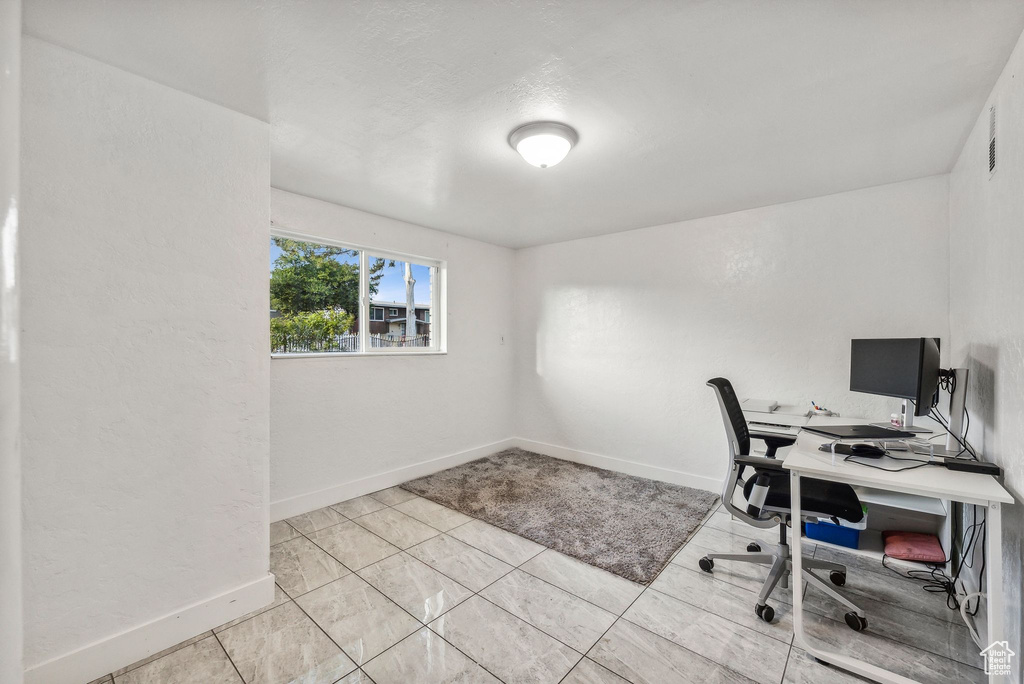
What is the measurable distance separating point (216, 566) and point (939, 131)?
4203 mm

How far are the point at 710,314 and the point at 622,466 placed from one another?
1.72 metres

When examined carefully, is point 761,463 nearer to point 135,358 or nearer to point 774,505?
point 774,505

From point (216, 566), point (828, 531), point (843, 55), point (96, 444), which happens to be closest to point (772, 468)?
point (828, 531)

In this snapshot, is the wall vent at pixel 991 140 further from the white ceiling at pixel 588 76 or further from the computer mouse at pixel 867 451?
the computer mouse at pixel 867 451

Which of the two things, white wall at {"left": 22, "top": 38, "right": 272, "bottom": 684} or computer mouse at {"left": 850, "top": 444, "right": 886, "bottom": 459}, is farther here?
computer mouse at {"left": 850, "top": 444, "right": 886, "bottom": 459}

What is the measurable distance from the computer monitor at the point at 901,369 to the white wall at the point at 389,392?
10.6 feet

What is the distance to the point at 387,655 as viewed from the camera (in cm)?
183

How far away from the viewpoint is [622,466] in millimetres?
4234

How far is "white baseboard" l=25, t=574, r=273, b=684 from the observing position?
1623 mm

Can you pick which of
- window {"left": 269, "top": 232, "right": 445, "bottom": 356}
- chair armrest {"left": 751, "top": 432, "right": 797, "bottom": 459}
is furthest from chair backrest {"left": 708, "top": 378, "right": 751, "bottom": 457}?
window {"left": 269, "top": 232, "right": 445, "bottom": 356}

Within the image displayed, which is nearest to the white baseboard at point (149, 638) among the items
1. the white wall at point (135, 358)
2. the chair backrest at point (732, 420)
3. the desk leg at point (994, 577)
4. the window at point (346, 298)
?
the white wall at point (135, 358)

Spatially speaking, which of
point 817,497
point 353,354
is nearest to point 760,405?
point 817,497

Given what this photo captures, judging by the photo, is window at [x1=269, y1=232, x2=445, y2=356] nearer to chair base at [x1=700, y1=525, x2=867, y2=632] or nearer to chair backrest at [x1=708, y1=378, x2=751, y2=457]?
chair backrest at [x1=708, y1=378, x2=751, y2=457]

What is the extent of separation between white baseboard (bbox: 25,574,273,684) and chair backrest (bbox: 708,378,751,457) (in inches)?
101
